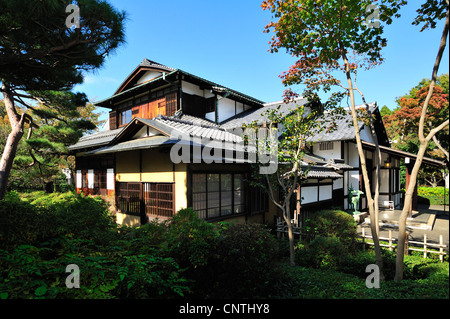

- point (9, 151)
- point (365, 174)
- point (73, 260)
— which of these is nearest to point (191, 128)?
point (365, 174)

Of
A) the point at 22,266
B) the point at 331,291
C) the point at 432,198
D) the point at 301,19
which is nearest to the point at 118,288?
the point at 22,266

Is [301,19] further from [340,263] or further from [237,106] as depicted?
[237,106]

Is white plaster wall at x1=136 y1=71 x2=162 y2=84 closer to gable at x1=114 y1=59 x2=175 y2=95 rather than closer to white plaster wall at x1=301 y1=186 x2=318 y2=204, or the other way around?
gable at x1=114 y1=59 x2=175 y2=95

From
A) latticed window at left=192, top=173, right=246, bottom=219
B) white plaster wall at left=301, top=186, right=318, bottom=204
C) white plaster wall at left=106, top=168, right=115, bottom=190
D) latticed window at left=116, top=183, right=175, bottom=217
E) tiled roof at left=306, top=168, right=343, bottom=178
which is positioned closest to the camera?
latticed window at left=192, top=173, right=246, bottom=219

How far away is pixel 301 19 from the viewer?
17.5ft

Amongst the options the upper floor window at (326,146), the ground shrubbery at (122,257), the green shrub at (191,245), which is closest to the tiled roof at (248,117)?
the upper floor window at (326,146)

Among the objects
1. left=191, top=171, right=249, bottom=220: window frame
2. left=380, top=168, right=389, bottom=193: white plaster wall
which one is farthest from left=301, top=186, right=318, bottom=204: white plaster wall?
left=380, top=168, right=389, bottom=193: white plaster wall

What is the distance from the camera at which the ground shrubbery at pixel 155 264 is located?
2.87m

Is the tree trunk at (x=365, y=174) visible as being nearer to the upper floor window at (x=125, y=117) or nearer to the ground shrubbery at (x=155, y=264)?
the ground shrubbery at (x=155, y=264)

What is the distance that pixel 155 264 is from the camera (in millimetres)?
3756

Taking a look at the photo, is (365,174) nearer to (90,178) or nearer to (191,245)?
(191,245)

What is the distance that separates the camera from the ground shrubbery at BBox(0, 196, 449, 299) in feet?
9.41
